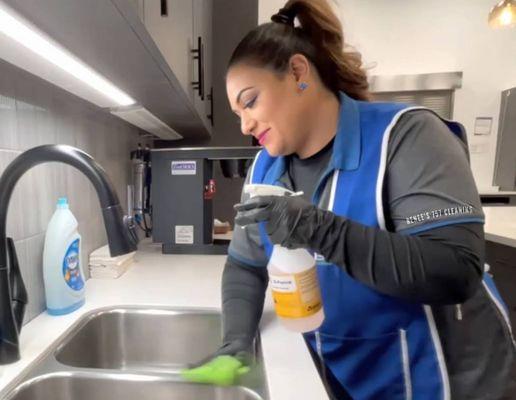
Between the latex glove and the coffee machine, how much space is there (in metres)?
0.85

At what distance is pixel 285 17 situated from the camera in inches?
34.0

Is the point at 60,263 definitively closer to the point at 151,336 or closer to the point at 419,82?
the point at 151,336

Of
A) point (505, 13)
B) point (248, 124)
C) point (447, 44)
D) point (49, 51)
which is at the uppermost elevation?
point (447, 44)

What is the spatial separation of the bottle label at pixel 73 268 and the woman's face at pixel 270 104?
57 centimetres

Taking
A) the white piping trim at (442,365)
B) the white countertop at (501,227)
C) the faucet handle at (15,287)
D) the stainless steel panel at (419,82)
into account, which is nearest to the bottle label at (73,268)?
the faucet handle at (15,287)

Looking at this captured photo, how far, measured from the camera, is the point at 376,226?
27.4 inches

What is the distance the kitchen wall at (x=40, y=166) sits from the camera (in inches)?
29.1

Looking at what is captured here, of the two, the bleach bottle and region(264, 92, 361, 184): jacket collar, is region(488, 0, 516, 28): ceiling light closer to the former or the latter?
region(264, 92, 361, 184): jacket collar

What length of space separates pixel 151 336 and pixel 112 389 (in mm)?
292

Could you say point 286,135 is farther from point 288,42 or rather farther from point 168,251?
point 168,251

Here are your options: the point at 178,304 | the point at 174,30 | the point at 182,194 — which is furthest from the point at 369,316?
the point at 182,194

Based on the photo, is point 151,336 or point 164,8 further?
point 151,336

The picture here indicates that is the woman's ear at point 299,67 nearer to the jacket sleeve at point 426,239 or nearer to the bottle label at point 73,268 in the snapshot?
the jacket sleeve at point 426,239

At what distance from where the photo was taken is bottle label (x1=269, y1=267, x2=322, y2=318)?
634mm
